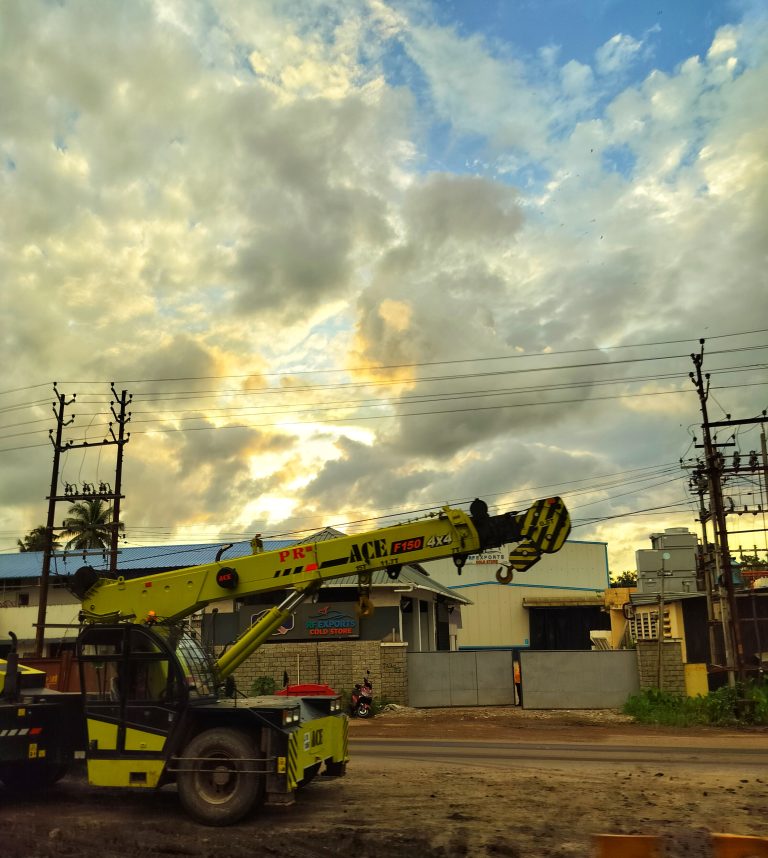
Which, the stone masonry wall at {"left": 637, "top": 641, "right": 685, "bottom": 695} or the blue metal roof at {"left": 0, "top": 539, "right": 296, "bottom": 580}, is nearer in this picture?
the stone masonry wall at {"left": 637, "top": 641, "right": 685, "bottom": 695}

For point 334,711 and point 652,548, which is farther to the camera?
point 652,548

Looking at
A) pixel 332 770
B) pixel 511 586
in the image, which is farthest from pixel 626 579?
pixel 332 770

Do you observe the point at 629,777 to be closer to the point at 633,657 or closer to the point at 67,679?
the point at 67,679

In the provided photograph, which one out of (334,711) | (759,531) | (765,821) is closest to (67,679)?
(334,711)

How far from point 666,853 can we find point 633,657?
1848 cm

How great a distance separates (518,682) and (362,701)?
540 cm

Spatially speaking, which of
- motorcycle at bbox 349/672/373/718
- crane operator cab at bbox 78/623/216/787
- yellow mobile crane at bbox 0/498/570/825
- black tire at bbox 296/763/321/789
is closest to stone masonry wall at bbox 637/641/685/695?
motorcycle at bbox 349/672/373/718

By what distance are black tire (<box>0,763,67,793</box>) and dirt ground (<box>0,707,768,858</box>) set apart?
0.26m

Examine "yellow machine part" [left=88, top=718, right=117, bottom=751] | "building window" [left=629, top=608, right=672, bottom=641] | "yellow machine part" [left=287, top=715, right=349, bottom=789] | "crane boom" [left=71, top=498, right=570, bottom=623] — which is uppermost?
"crane boom" [left=71, top=498, right=570, bottom=623]

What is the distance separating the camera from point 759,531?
28.3 m

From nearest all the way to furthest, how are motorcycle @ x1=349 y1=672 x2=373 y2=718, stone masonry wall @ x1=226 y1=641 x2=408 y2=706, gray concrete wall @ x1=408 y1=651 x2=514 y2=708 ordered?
motorcycle @ x1=349 y1=672 x2=373 y2=718 → stone masonry wall @ x1=226 y1=641 x2=408 y2=706 → gray concrete wall @ x1=408 y1=651 x2=514 y2=708

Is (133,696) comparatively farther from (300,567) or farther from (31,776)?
(300,567)

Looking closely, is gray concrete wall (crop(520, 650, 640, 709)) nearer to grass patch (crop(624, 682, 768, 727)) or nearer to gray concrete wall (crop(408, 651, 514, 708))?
gray concrete wall (crop(408, 651, 514, 708))

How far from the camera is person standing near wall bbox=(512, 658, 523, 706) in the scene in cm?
2597
